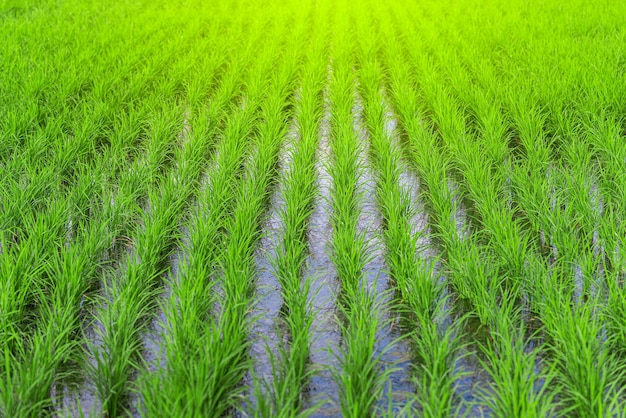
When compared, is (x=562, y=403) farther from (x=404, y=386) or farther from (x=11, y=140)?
(x=11, y=140)

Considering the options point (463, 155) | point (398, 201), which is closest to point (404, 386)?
point (398, 201)

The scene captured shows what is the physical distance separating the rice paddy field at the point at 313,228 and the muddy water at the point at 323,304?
1 cm

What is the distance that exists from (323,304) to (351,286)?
5.8 inches

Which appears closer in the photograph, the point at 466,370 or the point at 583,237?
the point at 466,370

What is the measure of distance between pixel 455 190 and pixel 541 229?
0.54 meters

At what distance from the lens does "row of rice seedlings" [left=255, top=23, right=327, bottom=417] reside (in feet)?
7.16

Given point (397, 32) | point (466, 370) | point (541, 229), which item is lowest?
point (466, 370)

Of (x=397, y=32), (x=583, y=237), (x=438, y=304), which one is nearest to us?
(x=438, y=304)

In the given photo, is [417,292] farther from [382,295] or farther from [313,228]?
[313,228]

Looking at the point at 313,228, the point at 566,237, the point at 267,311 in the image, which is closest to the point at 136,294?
the point at 267,311

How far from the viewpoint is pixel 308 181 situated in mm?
3803

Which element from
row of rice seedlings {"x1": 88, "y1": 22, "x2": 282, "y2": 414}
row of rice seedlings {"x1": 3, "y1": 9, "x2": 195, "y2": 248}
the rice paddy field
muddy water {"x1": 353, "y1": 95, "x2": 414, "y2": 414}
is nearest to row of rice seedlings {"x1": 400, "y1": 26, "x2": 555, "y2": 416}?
the rice paddy field

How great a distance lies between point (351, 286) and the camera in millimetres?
2773

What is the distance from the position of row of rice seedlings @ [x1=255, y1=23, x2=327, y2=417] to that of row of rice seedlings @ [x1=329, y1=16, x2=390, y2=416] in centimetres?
14
